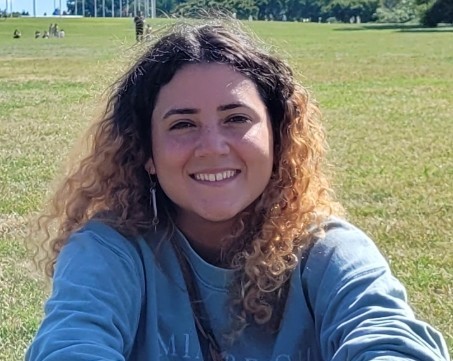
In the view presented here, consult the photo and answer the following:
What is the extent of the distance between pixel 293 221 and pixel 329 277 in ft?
0.77

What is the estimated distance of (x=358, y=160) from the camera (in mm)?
8984

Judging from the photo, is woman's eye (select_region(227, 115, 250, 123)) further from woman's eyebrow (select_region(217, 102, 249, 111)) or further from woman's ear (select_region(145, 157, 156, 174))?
woman's ear (select_region(145, 157, 156, 174))

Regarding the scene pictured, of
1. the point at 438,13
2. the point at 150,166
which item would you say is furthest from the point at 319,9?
the point at 150,166

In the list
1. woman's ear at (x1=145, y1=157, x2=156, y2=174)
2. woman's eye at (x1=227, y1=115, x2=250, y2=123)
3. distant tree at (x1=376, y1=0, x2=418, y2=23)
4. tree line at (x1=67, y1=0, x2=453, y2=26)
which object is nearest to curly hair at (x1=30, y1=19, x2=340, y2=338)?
woman's ear at (x1=145, y1=157, x2=156, y2=174)

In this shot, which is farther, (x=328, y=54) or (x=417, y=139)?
(x=328, y=54)

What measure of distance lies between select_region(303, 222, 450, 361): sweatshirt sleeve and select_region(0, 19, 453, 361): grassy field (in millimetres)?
652

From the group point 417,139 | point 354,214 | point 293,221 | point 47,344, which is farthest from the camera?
point 417,139

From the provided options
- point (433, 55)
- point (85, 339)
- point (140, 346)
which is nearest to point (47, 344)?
point (85, 339)

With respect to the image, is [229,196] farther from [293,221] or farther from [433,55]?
[433,55]

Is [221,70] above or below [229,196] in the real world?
above

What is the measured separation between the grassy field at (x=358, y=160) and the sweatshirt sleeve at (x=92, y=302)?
0.53m

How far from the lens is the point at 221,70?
238 centimetres

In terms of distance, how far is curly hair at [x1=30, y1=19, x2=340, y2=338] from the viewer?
238cm

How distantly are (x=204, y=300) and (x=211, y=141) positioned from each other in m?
0.37
